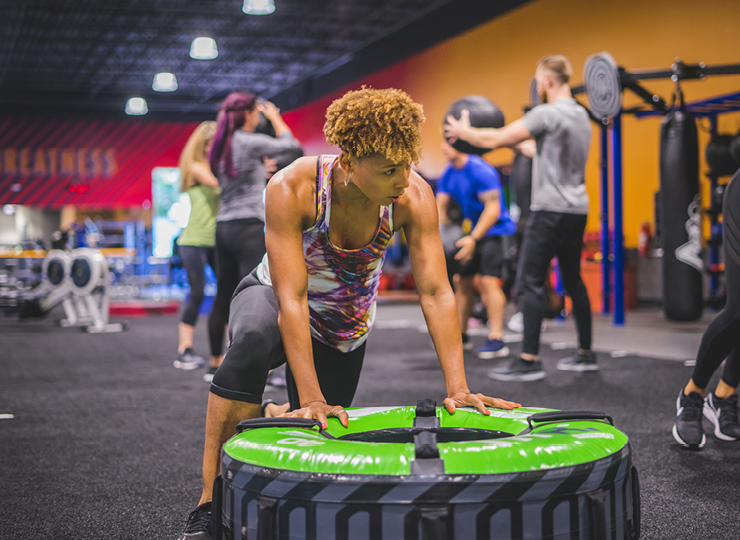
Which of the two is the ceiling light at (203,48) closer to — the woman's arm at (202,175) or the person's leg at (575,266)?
the woman's arm at (202,175)

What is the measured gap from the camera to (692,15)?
23.5 ft

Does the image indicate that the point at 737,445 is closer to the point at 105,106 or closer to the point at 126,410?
the point at 126,410

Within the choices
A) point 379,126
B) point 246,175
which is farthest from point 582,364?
point 379,126

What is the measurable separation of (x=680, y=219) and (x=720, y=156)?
3.00 meters

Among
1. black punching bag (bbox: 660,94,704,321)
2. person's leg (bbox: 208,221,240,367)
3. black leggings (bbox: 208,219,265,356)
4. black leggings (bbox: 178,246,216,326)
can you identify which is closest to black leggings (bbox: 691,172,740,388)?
black punching bag (bbox: 660,94,704,321)

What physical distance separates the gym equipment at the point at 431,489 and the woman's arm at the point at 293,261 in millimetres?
296

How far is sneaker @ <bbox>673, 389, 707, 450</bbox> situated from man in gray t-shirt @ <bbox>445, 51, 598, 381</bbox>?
127cm

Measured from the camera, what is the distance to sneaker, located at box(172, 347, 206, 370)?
14.0 feet

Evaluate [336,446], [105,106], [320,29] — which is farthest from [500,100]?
[105,106]

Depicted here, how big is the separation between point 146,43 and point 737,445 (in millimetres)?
13350

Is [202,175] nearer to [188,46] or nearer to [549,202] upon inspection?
Answer: [549,202]

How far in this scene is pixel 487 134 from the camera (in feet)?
11.1

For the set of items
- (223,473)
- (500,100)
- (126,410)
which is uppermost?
(500,100)

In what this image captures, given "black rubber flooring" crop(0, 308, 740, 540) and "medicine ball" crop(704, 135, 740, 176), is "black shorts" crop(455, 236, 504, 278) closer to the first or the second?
"black rubber flooring" crop(0, 308, 740, 540)
